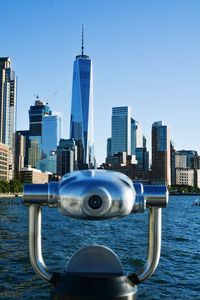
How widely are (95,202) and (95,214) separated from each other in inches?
1.6

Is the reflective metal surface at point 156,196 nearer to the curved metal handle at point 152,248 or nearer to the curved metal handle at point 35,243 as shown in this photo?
the curved metal handle at point 152,248

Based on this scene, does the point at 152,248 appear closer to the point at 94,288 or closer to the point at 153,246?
the point at 153,246

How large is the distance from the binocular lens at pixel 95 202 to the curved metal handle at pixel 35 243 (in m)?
0.36

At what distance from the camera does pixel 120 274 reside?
6.29 ft

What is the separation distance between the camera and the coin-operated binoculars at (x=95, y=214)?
170cm

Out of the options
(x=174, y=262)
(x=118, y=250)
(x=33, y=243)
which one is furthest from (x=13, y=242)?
(x=33, y=243)

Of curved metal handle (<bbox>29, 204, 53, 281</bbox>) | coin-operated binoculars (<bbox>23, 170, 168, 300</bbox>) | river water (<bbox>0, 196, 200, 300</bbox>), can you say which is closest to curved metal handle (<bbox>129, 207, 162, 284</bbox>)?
coin-operated binoculars (<bbox>23, 170, 168, 300</bbox>)

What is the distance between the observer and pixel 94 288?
1.82 m

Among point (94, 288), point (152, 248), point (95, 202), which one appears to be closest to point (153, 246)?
point (152, 248)

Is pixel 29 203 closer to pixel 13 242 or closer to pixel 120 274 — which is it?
pixel 120 274

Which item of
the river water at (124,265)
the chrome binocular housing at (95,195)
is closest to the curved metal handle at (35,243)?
the chrome binocular housing at (95,195)

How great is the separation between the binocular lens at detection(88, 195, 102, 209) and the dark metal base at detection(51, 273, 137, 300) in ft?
1.06

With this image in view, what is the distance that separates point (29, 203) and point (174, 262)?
1920cm

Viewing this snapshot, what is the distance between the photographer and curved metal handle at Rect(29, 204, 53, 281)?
1.99 meters
